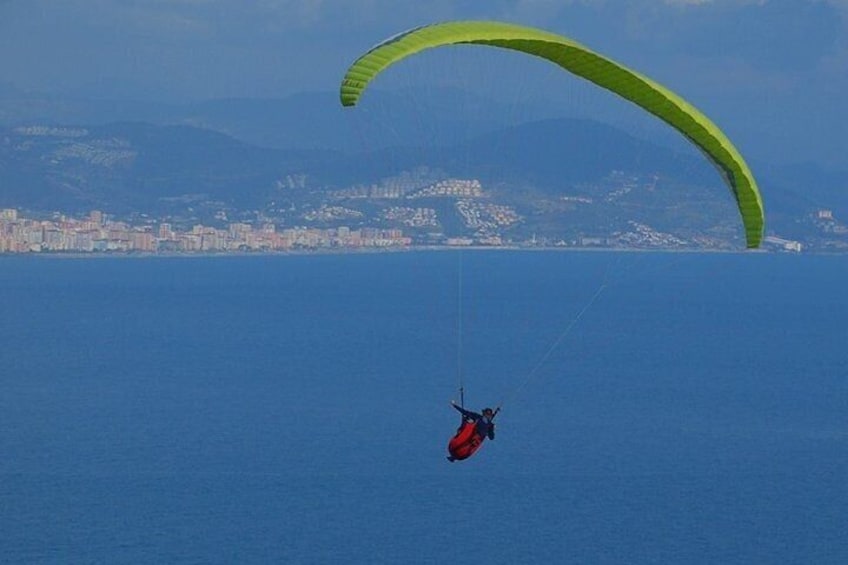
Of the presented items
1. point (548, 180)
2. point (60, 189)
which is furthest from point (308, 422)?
point (60, 189)

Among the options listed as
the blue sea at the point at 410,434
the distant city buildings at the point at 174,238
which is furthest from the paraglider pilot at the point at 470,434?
the distant city buildings at the point at 174,238

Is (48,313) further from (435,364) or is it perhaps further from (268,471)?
(268,471)

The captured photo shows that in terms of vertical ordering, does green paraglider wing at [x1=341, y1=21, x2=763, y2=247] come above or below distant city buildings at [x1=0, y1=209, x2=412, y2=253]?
below

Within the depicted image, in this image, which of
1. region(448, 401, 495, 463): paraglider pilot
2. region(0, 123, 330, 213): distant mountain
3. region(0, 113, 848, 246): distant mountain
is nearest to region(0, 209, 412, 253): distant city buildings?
region(0, 113, 848, 246): distant mountain

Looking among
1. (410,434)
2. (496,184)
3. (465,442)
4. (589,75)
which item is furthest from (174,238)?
(465,442)

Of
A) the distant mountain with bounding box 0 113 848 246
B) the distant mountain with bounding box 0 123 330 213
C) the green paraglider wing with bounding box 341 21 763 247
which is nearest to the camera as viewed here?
the green paraglider wing with bounding box 341 21 763 247

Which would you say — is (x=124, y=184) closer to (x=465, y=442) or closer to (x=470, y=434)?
(x=470, y=434)

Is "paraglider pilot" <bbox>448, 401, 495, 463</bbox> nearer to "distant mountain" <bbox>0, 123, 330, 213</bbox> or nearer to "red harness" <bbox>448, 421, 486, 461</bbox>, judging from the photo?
"red harness" <bbox>448, 421, 486, 461</bbox>
